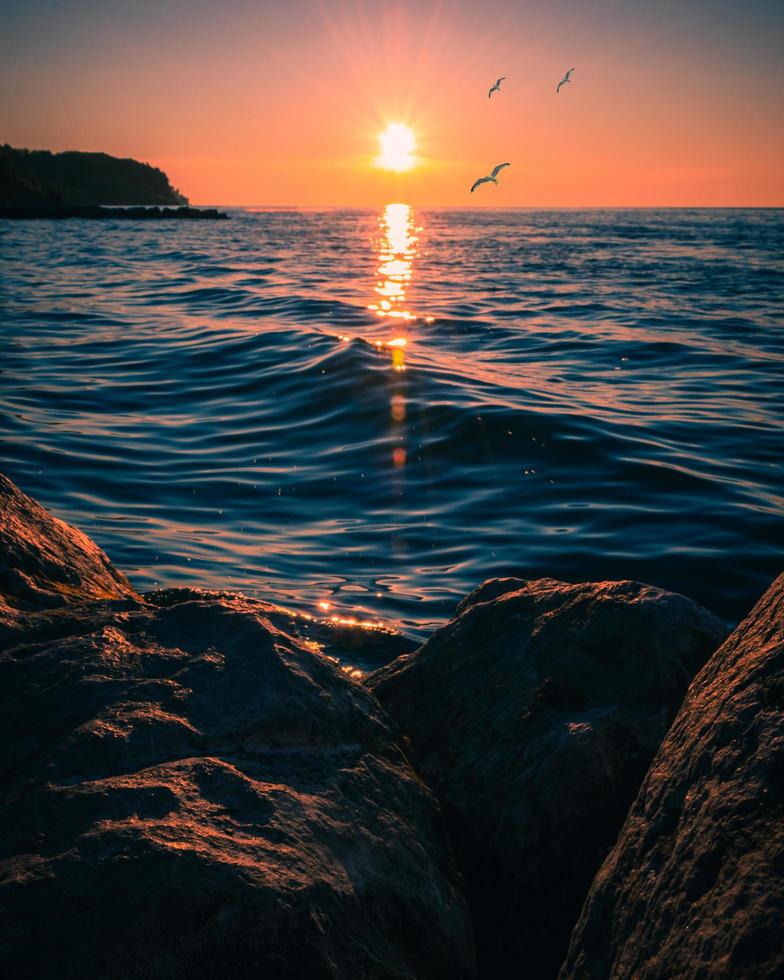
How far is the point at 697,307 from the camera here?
793 inches

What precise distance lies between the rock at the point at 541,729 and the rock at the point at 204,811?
0.55 ft

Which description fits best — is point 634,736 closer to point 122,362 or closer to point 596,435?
point 596,435

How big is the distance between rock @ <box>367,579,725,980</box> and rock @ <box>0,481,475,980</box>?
0.55 feet

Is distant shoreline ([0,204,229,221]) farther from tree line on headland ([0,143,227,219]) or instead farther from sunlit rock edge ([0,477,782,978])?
sunlit rock edge ([0,477,782,978])

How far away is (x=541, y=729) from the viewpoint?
2707 millimetres

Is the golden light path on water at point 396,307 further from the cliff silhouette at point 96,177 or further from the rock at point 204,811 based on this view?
the cliff silhouette at point 96,177

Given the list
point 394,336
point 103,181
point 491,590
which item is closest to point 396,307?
point 394,336

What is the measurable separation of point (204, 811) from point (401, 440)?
7802 millimetres

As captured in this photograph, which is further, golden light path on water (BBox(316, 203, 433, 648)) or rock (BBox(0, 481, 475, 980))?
golden light path on water (BBox(316, 203, 433, 648))

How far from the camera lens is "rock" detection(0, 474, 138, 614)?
9.66 feet

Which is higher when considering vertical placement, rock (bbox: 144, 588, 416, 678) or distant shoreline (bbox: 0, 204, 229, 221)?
distant shoreline (bbox: 0, 204, 229, 221)

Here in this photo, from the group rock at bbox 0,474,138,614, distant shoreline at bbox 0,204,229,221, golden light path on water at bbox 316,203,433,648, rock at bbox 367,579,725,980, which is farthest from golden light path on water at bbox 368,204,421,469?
distant shoreline at bbox 0,204,229,221

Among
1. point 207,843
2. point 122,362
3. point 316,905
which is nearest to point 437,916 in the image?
point 316,905

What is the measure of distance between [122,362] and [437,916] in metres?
12.8
